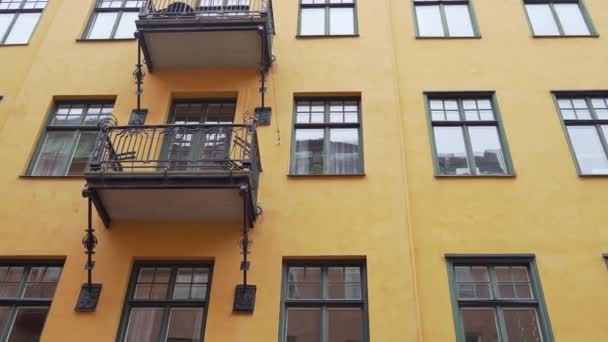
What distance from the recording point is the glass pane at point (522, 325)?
27.2ft

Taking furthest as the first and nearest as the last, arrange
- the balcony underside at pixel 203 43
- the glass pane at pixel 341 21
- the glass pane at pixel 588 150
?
the glass pane at pixel 341 21, the balcony underside at pixel 203 43, the glass pane at pixel 588 150

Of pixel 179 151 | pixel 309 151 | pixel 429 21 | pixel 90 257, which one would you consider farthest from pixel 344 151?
pixel 90 257

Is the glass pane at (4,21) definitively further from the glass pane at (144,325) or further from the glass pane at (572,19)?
the glass pane at (572,19)

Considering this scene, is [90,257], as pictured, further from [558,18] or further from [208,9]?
[558,18]

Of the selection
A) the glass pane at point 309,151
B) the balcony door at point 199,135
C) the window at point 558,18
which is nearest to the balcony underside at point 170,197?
the balcony door at point 199,135

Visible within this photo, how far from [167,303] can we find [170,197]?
172 cm

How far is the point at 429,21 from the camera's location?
13109 mm

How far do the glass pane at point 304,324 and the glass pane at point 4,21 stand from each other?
1021 centimetres

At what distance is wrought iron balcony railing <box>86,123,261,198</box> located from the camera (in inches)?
352

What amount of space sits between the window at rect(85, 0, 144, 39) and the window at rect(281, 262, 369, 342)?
7.40m

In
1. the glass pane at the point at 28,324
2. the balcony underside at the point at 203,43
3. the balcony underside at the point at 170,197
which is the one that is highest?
the balcony underside at the point at 203,43

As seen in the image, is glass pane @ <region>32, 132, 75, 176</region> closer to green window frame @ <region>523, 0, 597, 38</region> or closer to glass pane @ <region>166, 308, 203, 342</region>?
glass pane @ <region>166, 308, 203, 342</region>

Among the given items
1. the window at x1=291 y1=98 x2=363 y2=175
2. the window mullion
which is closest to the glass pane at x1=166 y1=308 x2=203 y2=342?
the window at x1=291 y1=98 x2=363 y2=175

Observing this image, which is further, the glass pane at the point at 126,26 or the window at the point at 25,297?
the glass pane at the point at 126,26
